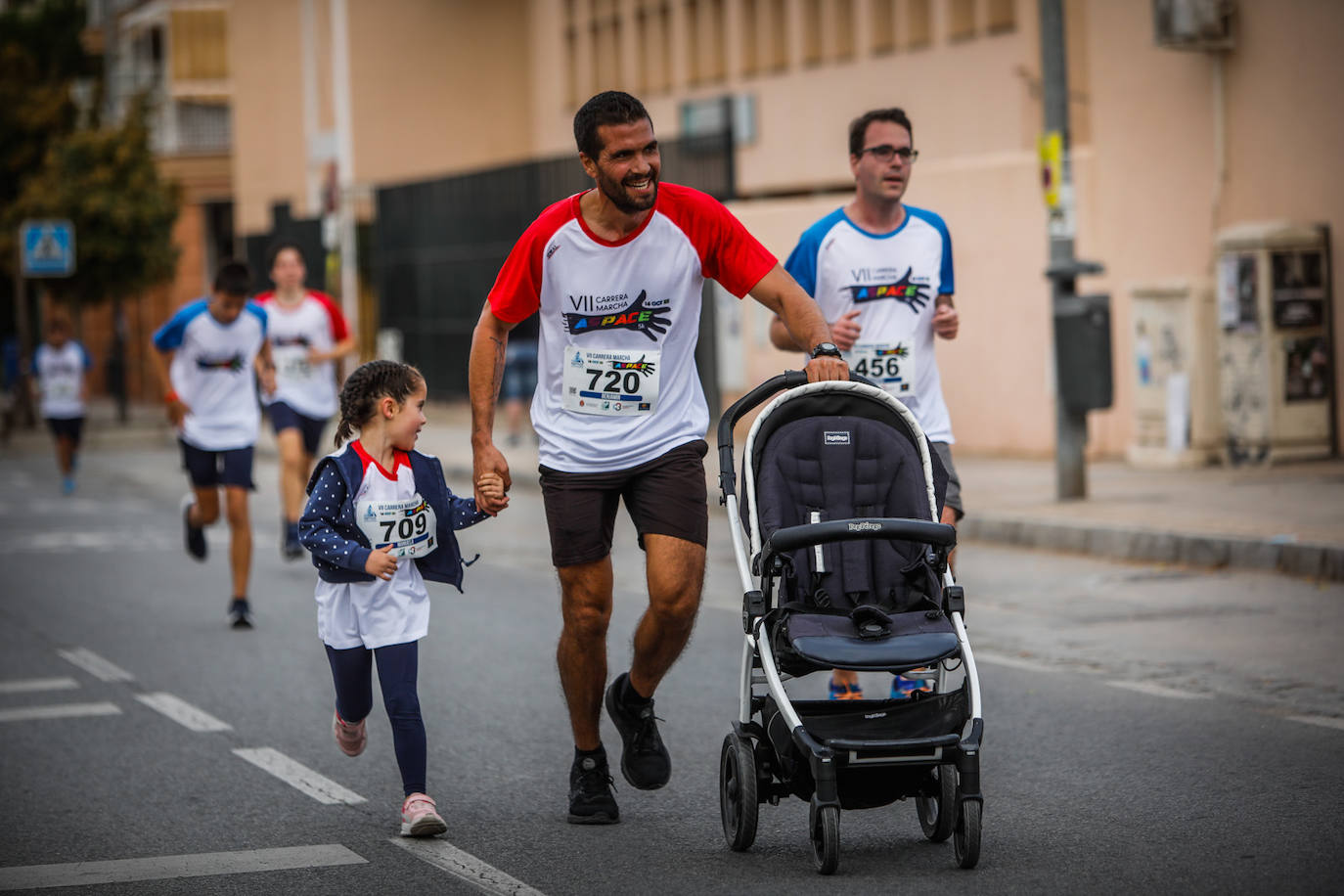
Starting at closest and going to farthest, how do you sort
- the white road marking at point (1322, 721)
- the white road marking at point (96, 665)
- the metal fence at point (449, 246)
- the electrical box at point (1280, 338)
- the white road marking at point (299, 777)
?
the white road marking at point (299, 777), the white road marking at point (1322, 721), the white road marking at point (96, 665), the electrical box at point (1280, 338), the metal fence at point (449, 246)

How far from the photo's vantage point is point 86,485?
70.9 ft

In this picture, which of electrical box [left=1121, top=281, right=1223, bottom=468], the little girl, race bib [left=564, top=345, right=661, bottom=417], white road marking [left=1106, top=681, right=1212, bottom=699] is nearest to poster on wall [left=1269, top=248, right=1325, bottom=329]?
electrical box [left=1121, top=281, right=1223, bottom=468]

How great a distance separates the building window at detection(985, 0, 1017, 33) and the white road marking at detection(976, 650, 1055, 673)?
14.6 meters

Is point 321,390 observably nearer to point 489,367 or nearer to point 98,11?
point 489,367

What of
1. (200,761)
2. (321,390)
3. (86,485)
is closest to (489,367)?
(200,761)

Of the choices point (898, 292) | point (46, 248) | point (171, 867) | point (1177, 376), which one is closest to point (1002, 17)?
point (1177, 376)

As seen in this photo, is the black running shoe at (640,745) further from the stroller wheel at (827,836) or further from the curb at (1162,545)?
the curb at (1162,545)

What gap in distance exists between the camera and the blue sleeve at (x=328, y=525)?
A: 582 centimetres

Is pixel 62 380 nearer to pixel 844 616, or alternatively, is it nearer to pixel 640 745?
pixel 640 745

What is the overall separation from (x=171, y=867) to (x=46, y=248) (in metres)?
26.0

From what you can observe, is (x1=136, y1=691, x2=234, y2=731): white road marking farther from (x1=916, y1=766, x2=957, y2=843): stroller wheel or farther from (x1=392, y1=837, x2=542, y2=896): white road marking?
(x1=916, y1=766, x2=957, y2=843): stroller wheel

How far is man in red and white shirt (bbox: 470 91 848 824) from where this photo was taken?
19.2 feet

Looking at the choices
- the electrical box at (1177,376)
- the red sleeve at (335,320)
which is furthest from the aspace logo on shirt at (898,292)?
the electrical box at (1177,376)

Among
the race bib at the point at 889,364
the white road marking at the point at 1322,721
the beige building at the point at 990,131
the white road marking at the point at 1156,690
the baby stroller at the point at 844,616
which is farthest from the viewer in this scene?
the beige building at the point at 990,131
